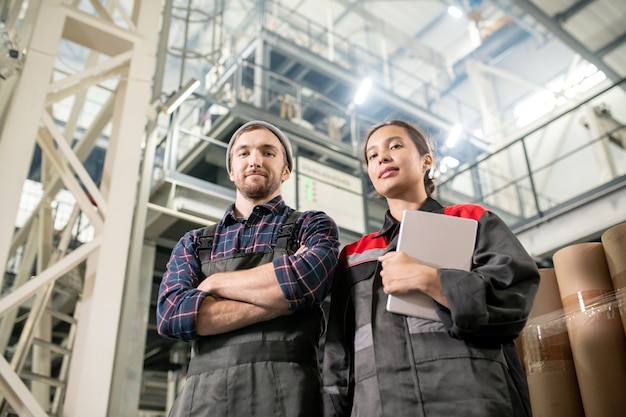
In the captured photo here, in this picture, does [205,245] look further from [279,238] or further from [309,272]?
[309,272]

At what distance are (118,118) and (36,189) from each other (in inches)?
426

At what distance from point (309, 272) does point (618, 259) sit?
55.3 inches

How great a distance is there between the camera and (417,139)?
7.09ft

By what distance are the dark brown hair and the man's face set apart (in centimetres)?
37

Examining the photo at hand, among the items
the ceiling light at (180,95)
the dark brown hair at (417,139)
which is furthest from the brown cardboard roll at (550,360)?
the ceiling light at (180,95)

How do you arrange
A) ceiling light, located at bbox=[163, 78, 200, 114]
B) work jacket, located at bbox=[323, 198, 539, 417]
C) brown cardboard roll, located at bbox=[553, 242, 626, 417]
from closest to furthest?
1. work jacket, located at bbox=[323, 198, 539, 417]
2. brown cardboard roll, located at bbox=[553, 242, 626, 417]
3. ceiling light, located at bbox=[163, 78, 200, 114]

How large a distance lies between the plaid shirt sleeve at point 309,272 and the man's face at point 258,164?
0.33 metres

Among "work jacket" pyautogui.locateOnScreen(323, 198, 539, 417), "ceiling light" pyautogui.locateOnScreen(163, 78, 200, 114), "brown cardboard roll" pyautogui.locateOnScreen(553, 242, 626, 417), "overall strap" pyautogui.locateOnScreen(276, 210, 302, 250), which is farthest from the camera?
"ceiling light" pyautogui.locateOnScreen(163, 78, 200, 114)

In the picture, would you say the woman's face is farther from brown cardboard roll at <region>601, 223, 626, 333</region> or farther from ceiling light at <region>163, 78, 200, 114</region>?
ceiling light at <region>163, 78, 200, 114</region>

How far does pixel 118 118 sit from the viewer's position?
400 cm

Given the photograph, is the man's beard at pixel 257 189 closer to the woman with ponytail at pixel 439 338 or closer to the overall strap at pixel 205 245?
the overall strap at pixel 205 245

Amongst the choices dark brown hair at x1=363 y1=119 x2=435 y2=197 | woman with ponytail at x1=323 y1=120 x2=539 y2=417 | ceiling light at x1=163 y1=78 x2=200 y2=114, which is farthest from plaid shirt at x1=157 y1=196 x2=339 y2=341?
ceiling light at x1=163 y1=78 x2=200 y2=114

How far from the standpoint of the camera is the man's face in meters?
2.17

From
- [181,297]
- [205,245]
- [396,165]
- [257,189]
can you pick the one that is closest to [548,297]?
[396,165]
